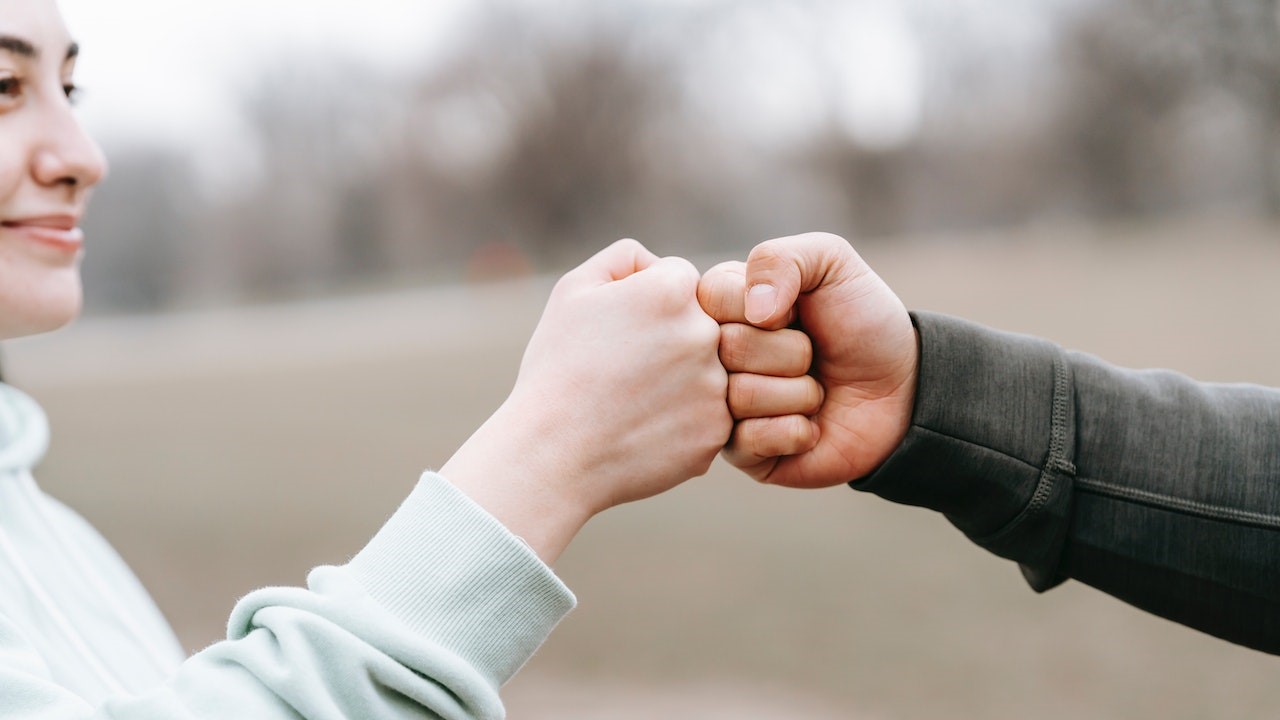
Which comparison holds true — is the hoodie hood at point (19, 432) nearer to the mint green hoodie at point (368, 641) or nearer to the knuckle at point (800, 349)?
the mint green hoodie at point (368, 641)

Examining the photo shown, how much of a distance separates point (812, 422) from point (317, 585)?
1.09m

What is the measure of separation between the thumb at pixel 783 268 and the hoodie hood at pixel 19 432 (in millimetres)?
1181

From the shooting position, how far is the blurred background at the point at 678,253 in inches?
233

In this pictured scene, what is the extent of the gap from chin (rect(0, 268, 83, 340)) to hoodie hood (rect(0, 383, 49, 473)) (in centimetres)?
19

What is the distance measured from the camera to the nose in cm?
154

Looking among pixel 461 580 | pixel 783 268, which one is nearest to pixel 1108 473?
pixel 783 268

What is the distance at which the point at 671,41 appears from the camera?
4862 centimetres

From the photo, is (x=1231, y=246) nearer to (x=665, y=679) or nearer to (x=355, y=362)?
(x=355, y=362)

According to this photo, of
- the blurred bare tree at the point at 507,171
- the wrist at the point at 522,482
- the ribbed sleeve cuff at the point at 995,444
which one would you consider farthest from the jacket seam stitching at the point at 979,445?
the blurred bare tree at the point at 507,171

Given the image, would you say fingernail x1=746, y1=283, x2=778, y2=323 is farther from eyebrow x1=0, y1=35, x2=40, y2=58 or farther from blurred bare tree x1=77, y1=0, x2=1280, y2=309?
blurred bare tree x1=77, y1=0, x2=1280, y2=309

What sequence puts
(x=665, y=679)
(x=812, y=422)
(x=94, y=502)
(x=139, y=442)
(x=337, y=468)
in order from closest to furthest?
(x=812, y=422) < (x=665, y=679) < (x=94, y=502) < (x=337, y=468) < (x=139, y=442)

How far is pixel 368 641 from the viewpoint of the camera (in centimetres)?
111

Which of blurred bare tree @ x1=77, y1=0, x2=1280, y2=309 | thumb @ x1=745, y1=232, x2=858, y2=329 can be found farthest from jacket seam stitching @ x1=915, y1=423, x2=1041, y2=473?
blurred bare tree @ x1=77, y1=0, x2=1280, y2=309

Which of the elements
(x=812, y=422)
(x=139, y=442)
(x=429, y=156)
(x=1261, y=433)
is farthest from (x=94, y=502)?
(x=429, y=156)
